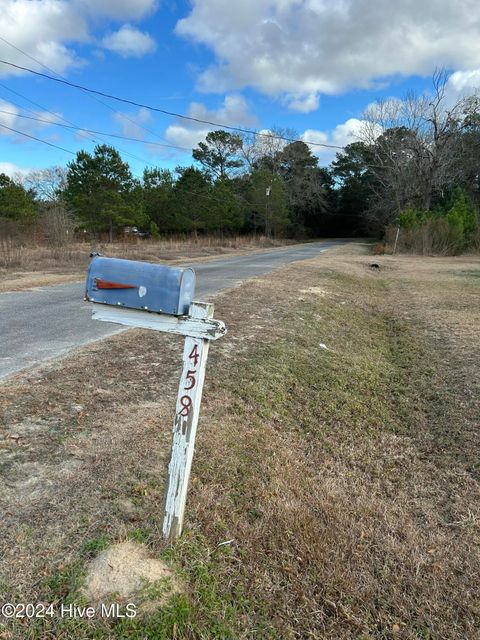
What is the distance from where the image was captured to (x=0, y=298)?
8.38m

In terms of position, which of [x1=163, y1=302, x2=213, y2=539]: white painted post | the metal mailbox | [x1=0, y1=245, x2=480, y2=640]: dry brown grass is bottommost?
[x1=0, y1=245, x2=480, y2=640]: dry brown grass

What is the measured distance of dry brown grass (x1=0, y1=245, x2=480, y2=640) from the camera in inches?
72.6

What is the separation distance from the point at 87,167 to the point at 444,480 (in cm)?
3373

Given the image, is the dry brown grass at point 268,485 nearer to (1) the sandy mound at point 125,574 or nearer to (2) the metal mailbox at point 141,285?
(1) the sandy mound at point 125,574

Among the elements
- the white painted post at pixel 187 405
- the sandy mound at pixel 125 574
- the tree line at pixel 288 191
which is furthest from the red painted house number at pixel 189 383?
the tree line at pixel 288 191

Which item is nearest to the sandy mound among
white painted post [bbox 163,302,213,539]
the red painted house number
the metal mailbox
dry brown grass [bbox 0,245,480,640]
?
dry brown grass [bbox 0,245,480,640]

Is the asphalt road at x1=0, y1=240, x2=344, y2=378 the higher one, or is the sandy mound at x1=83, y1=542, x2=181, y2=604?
the sandy mound at x1=83, y1=542, x2=181, y2=604

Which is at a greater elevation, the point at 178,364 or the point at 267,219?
the point at 267,219

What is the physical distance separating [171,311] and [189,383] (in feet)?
1.11

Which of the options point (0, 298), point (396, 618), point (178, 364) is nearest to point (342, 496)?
point (396, 618)

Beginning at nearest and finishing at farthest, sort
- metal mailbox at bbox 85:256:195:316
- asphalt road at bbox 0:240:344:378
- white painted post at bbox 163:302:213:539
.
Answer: metal mailbox at bbox 85:256:195:316
white painted post at bbox 163:302:213:539
asphalt road at bbox 0:240:344:378

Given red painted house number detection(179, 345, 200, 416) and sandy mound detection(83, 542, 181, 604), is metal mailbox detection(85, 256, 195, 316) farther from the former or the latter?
sandy mound detection(83, 542, 181, 604)

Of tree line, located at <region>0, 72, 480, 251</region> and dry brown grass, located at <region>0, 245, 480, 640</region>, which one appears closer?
dry brown grass, located at <region>0, 245, 480, 640</region>

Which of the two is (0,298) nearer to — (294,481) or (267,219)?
(294,481)
